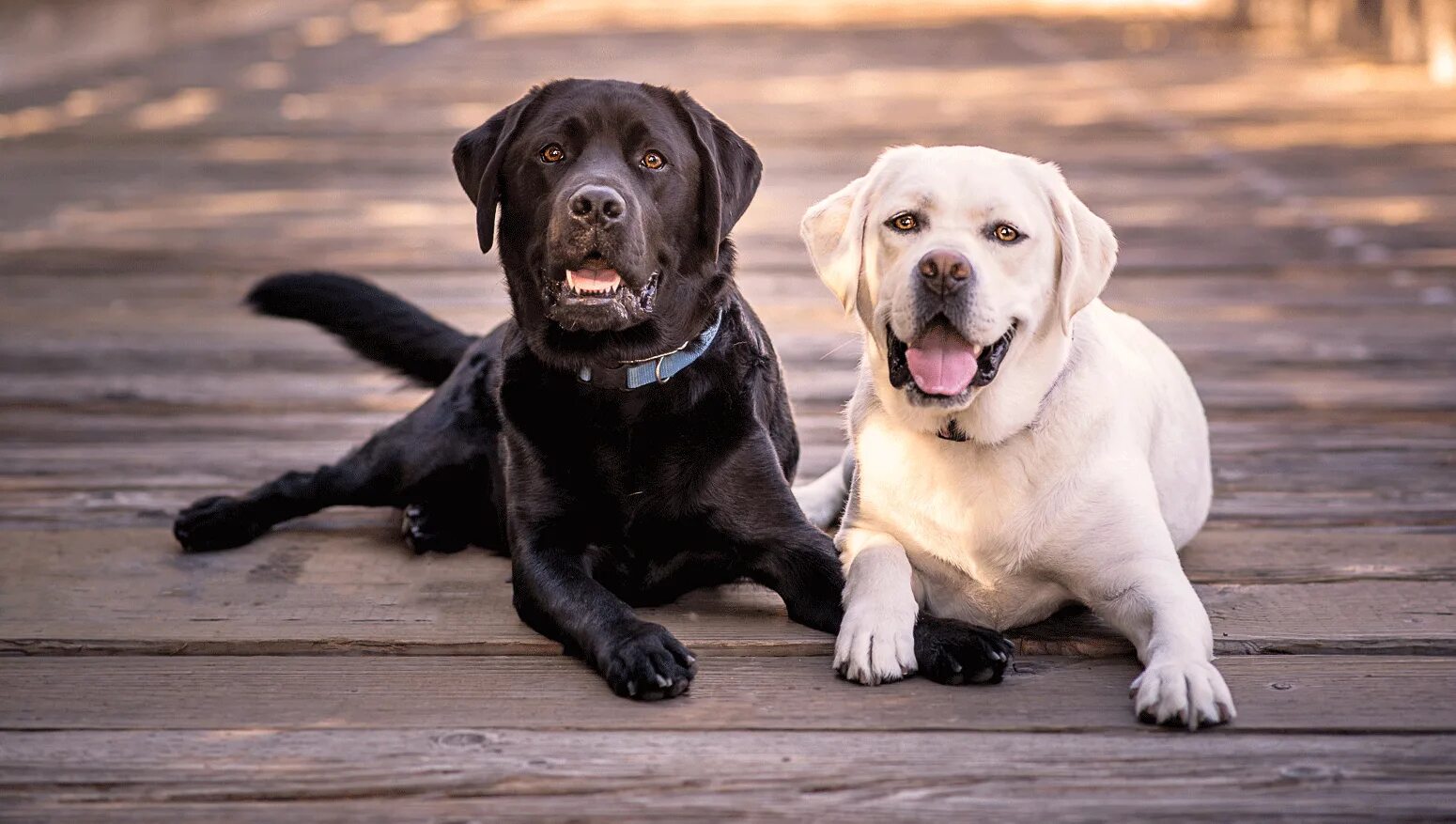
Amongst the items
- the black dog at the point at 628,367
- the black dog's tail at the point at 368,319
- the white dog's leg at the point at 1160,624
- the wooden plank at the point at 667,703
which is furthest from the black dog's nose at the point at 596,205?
the black dog's tail at the point at 368,319

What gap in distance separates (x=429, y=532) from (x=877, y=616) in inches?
41.9

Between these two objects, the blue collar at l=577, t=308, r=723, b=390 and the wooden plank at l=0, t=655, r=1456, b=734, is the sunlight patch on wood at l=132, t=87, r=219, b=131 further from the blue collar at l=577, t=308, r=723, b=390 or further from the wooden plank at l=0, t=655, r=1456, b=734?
the wooden plank at l=0, t=655, r=1456, b=734

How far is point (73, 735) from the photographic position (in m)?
2.26

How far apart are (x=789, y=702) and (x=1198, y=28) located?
16371 mm

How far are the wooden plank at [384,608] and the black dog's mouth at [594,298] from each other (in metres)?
0.53

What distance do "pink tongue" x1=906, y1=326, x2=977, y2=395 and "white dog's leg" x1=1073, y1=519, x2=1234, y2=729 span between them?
360 millimetres

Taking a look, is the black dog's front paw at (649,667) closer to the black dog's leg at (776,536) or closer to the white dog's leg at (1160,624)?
the black dog's leg at (776,536)

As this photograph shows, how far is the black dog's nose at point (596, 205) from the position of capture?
2.64m

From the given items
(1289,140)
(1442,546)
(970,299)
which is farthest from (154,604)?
(1289,140)

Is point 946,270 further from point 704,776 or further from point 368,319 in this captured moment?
point 368,319

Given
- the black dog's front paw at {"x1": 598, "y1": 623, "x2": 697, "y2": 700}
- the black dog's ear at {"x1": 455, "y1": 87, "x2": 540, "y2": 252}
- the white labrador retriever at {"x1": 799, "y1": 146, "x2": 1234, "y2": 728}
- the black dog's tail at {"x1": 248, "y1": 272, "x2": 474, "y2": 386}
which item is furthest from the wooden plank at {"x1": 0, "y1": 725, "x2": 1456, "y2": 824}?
the black dog's tail at {"x1": 248, "y1": 272, "x2": 474, "y2": 386}

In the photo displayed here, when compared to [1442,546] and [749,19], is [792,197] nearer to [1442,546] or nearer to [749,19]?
[1442,546]

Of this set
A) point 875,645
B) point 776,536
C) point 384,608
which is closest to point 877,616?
point 875,645

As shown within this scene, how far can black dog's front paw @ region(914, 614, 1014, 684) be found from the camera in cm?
240
